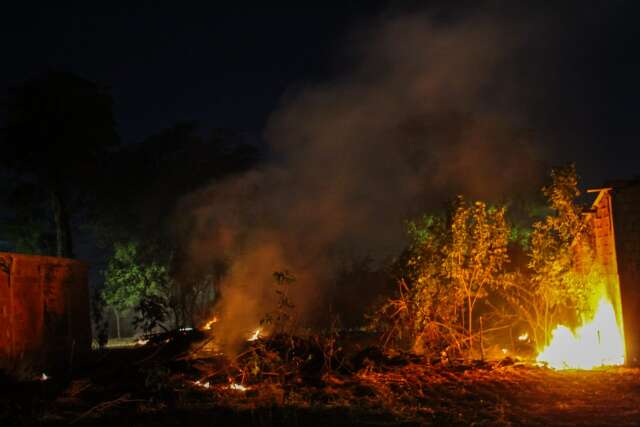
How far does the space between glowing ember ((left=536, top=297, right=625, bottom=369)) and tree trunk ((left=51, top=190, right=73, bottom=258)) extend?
56.3 feet

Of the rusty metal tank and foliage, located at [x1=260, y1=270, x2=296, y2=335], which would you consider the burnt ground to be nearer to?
foliage, located at [x1=260, y1=270, x2=296, y2=335]

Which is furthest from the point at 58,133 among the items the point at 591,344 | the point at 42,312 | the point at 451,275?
the point at 591,344

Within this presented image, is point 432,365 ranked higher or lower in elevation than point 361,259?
lower

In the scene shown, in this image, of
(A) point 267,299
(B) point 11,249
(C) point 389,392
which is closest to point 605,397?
(C) point 389,392

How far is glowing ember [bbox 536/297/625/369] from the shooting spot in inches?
488

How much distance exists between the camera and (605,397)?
30.5ft

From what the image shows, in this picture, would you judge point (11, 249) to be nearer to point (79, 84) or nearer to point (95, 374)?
point (79, 84)

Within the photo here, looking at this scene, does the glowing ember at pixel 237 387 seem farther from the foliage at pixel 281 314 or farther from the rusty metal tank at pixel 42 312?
the rusty metal tank at pixel 42 312

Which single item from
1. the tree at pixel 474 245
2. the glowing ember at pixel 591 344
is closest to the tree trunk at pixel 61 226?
the tree at pixel 474 245

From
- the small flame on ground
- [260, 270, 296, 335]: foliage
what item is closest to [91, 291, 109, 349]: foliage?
[260, 270, 296, 335]: foliage

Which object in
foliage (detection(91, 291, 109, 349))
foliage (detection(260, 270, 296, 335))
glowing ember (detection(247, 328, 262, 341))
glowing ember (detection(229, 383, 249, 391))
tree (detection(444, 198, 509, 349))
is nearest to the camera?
glowing ember (detection(229, 383, 249, 391))

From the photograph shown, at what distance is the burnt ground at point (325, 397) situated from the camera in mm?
8023

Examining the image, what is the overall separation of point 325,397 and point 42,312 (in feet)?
20.5

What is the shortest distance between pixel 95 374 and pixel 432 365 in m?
5.63
